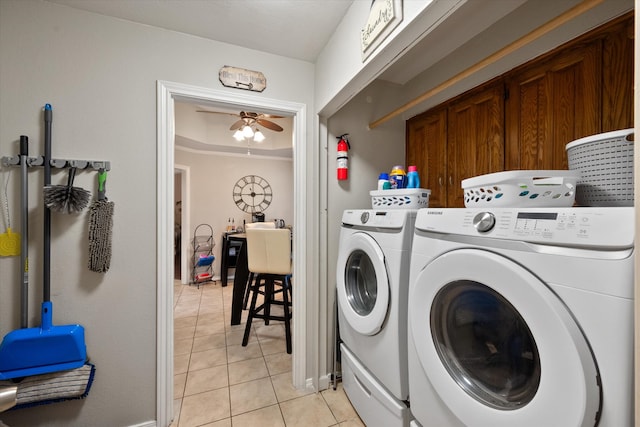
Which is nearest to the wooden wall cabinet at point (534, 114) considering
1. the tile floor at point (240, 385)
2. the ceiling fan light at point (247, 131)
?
the tile floor at point (240, 385)

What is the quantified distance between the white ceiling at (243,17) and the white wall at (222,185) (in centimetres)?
327

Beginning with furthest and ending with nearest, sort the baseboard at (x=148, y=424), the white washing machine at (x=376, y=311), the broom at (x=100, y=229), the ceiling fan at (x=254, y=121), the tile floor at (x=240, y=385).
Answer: the ceiling fan at (x=254, y=121) < the tile floor at (x=240, y=385) < the baseboard at (x=148, y=424) < the broom at (x=100, y=229) < the white washing machine at (x=376, y=311)

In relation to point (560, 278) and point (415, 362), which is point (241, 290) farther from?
point (560, 278)

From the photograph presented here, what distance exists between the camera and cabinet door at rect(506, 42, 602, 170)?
1100 millimetres

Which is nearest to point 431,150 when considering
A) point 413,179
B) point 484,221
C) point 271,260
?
point 413,179

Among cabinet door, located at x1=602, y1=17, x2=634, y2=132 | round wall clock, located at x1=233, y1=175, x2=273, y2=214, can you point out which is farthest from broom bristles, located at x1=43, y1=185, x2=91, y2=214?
round wall clock, located at x1=233, y1=175, x2=273, y2=214

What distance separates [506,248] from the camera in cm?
74

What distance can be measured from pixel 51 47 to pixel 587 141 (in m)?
2.27

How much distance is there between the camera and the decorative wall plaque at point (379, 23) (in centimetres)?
99

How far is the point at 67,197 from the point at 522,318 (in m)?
1.85

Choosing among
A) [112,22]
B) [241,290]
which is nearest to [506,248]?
[112,22]

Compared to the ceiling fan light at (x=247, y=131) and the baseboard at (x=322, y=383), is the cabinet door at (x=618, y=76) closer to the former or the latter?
the baseboard at (x=322, y=383)

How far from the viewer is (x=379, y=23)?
3.56ft

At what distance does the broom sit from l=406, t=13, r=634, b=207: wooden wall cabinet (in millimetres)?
1939
